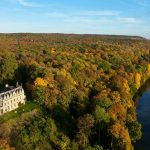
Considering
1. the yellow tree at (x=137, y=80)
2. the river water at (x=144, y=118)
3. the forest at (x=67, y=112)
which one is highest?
the forest at (x=67, y=112)

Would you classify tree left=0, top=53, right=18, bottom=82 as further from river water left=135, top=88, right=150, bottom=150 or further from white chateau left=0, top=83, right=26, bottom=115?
river water left=135, top=88, right=150, bottom=150

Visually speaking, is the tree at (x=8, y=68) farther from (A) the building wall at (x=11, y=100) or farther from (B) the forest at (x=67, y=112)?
(A) the building wall at (x=11, y=100)

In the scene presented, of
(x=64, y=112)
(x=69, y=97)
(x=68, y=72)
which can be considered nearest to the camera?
(x=64, y=112)

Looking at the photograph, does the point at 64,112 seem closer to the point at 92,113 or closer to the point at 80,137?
the point at 92,113

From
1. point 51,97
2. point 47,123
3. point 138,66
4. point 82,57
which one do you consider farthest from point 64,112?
point 138,66

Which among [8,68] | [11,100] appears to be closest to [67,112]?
[11,100]

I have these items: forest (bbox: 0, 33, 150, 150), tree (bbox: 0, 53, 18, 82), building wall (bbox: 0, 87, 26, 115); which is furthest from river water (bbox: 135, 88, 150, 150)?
tree (bbox: 0, 53, 18, 82)

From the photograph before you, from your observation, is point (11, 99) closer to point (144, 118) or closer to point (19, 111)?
point (19, 111)

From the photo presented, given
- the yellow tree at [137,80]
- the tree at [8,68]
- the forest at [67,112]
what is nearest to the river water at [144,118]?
the forest at [67,112]
